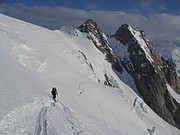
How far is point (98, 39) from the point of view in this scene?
586 feet

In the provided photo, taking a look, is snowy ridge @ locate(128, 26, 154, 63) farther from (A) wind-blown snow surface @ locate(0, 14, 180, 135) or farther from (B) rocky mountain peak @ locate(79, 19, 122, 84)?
(A) wind-blown snow surface @ locate(0, 14, 180, 135)

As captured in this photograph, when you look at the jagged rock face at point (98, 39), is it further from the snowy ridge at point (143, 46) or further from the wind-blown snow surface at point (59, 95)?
the snowy ridge at point (143, 46)

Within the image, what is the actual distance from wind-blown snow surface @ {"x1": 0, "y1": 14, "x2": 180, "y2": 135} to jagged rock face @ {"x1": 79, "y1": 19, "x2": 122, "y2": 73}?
6.58 m

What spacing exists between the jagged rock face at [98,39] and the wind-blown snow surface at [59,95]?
21.6 ft

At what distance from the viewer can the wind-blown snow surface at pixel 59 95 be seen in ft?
81.3

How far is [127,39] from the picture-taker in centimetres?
19825

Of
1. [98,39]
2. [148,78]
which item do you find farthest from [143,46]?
[98,39]

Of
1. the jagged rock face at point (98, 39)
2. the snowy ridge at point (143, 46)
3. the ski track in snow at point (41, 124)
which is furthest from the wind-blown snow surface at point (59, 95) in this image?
the snowy ridge at point (143, 46)

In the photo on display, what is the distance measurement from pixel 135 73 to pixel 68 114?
160858 millimetres

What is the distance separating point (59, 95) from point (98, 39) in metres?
128

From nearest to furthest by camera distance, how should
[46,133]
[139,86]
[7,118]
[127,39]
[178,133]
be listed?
[46,133], [7,118], [178,133], [139,86], [127,39]

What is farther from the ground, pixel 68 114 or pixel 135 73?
pixel 135 73

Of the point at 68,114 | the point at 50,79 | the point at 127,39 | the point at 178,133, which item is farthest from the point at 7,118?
the point at 127,39

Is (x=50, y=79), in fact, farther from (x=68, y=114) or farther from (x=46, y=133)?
(x=46, y=133)
